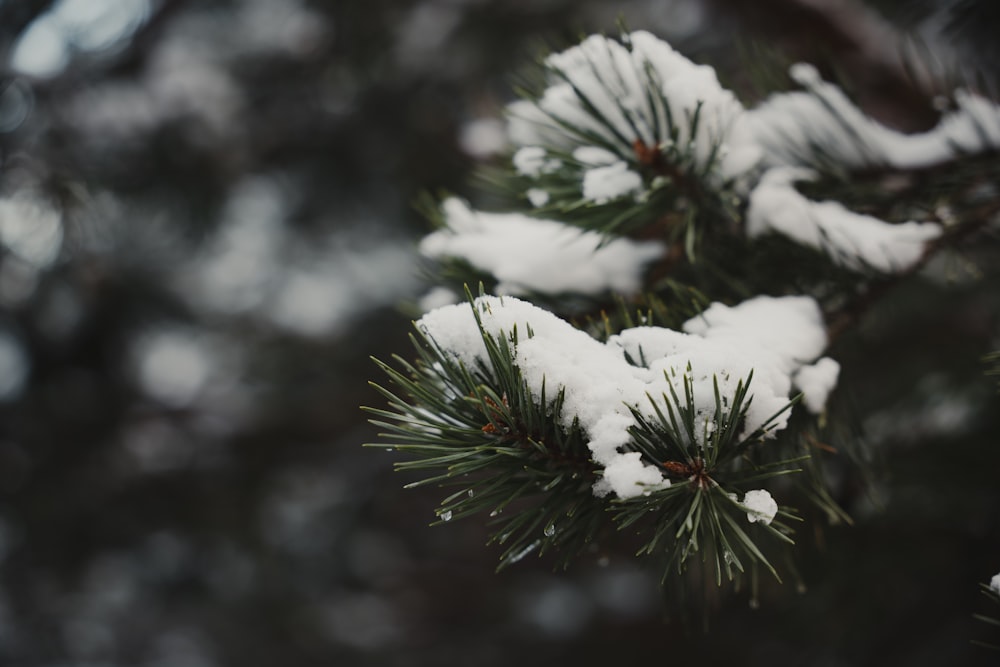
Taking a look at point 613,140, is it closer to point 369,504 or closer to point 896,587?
point 896,587

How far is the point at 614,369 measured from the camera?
47 cm

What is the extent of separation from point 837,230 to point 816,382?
0.60 feet

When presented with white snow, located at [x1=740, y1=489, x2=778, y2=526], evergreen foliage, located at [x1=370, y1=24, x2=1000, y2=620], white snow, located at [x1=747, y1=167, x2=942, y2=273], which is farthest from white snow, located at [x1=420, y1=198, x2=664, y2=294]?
white snow, located at [x1=740, y1=489, x2=778, y2=526]

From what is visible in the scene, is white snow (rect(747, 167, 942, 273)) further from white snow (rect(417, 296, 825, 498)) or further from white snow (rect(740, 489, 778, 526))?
white snow (rect(740, 489, 778, 526))

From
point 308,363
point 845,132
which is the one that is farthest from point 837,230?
point 308,363

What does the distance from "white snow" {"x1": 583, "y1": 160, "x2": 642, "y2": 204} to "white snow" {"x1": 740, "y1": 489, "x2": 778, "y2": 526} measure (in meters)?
0.29

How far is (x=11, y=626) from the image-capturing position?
2539 millimetres

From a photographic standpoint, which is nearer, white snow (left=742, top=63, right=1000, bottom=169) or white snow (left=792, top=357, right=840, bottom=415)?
white snow (left=792, top=357, right=840, bottom=415)

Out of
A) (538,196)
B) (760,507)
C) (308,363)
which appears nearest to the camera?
(760,507)

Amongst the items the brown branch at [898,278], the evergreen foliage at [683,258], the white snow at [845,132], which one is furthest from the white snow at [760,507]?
the white snow at [845,132]

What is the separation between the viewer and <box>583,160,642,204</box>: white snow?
599mm

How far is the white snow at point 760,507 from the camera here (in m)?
0.42

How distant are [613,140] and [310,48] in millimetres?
1628

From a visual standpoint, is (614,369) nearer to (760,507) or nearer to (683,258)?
(760,507)
